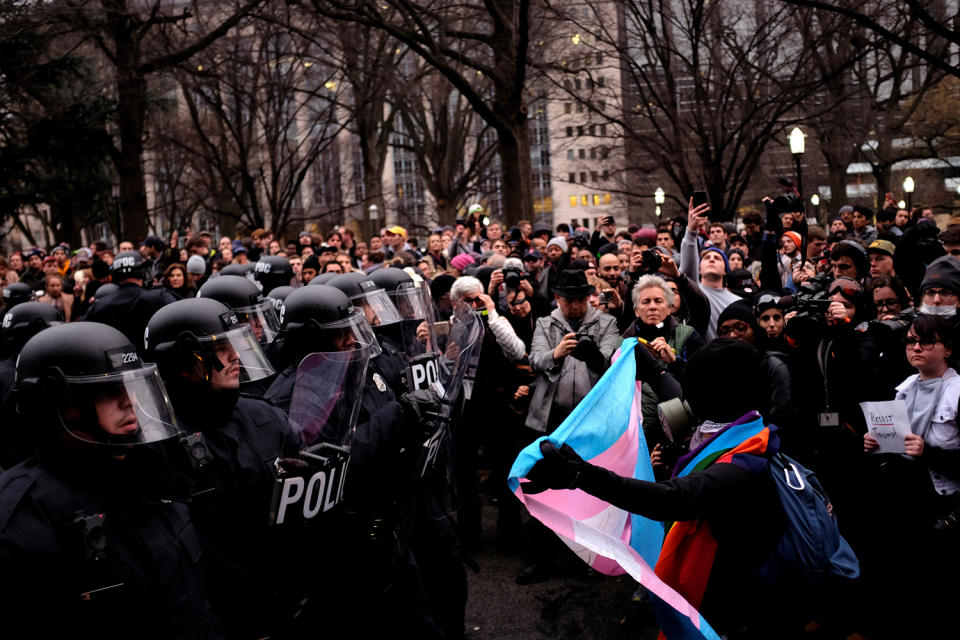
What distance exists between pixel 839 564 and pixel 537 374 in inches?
130

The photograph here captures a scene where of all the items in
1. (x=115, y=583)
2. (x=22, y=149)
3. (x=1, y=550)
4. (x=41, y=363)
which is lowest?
(x=115, y=583)

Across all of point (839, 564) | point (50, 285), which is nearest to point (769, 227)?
point (839, 564)

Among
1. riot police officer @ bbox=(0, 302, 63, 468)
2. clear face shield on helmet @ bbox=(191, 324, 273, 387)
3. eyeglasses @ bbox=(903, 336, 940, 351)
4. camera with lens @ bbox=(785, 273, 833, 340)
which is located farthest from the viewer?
camera with lens @ bbox=(785, 273, 833, 340)

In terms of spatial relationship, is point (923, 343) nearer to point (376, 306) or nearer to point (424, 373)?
point (424, 373)

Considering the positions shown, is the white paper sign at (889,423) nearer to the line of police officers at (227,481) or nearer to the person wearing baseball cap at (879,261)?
the line of police officers at (227,481)

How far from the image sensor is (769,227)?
7559 millimetres

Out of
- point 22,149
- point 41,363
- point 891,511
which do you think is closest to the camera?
point 41,363

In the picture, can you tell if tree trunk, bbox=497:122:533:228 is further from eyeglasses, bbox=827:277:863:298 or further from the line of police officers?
the line of police officers

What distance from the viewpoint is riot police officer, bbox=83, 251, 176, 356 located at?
8.05 meters

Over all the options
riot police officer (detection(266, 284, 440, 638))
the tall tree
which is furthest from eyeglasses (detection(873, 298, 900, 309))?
the tall tree

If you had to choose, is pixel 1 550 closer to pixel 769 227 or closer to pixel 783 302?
pixel 783 302

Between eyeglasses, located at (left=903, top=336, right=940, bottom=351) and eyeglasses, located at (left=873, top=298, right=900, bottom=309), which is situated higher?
eyeglasses, located at (left=873, top=298, right=900, bottom=309)

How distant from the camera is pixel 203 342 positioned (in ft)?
11.1

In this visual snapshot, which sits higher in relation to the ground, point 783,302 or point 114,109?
point 114,109
